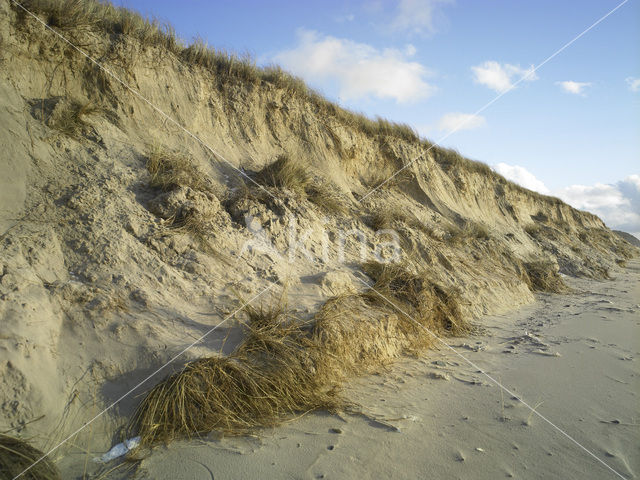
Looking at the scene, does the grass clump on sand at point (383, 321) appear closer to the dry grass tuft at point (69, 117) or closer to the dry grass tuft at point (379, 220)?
the dry grass tuft at point (379, 220)

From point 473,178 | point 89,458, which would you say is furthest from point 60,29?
point 473,178

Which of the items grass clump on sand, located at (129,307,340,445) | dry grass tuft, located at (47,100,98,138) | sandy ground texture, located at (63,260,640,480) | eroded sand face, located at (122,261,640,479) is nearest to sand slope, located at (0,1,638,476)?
dry grass tuft, located at (47,100,98,138)

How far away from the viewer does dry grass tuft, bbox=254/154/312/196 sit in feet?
19.6

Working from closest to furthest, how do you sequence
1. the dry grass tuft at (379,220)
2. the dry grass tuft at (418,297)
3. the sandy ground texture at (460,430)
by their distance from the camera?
1. the sandy ground texture at (460,430)
2. the dry grass tuft at (418,297)
3. the dry grass tuft at (379,220)

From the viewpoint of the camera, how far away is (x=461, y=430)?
285cm

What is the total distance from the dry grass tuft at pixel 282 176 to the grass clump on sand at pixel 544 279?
627cm

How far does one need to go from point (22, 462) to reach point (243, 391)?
54.8 inches

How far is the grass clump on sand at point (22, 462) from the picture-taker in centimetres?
199

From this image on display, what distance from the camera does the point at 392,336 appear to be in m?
4.44

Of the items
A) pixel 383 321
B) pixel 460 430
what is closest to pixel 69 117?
pixel 383 321

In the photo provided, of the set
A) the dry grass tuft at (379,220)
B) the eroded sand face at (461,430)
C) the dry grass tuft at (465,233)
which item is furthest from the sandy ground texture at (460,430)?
the dry grass tuft at (465,233)

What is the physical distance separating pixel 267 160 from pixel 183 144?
161 centimetres

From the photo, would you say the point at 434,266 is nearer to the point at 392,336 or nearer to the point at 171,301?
the point at 392,336

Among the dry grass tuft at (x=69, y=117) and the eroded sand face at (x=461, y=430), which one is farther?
the dry grass tuft at (x=69, y=117)
